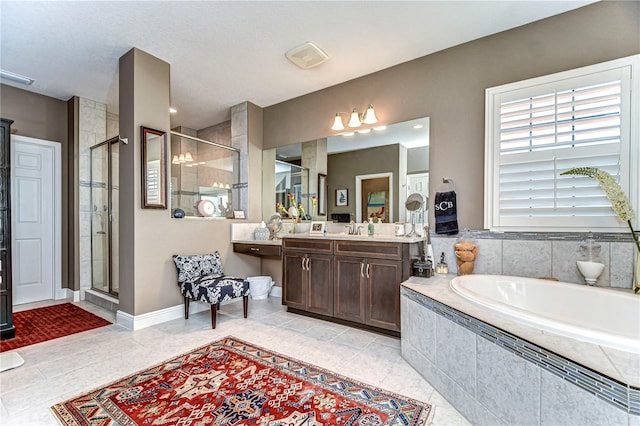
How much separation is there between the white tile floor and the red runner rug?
0.52 ft

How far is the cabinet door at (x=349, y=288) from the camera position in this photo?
2.76 m

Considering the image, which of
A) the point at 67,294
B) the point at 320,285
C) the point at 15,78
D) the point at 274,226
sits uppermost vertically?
the point at 15,78

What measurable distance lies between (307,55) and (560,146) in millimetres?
2400

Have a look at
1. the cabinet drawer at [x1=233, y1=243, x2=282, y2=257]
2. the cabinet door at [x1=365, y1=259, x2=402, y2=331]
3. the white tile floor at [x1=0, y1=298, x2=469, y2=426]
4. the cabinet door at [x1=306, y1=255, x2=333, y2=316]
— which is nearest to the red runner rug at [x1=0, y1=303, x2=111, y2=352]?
the white tile floor at [x1=0, y1=298, x2=469, y2=426]

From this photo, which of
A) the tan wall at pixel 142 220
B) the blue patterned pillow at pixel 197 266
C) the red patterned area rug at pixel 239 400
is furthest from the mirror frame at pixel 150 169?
the red patterned area rug at pixel 239 400

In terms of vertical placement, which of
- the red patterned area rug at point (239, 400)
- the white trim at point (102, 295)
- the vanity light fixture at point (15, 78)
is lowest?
the red patterned area rug at point (239, 400)

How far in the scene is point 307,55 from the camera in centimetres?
292

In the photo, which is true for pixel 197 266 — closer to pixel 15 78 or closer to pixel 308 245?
pixel 308 245

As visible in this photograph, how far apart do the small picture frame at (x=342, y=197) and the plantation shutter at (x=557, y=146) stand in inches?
61.1

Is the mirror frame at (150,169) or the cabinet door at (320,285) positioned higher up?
the mirror frame at (150,169)

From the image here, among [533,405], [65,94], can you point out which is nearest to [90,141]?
[65,94]

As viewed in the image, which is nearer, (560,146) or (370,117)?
(560,146)

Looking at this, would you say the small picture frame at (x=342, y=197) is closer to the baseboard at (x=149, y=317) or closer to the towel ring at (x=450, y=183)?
the towel ring at (x=450, y=183)

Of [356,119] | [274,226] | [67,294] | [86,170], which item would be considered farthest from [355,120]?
[67,294]
